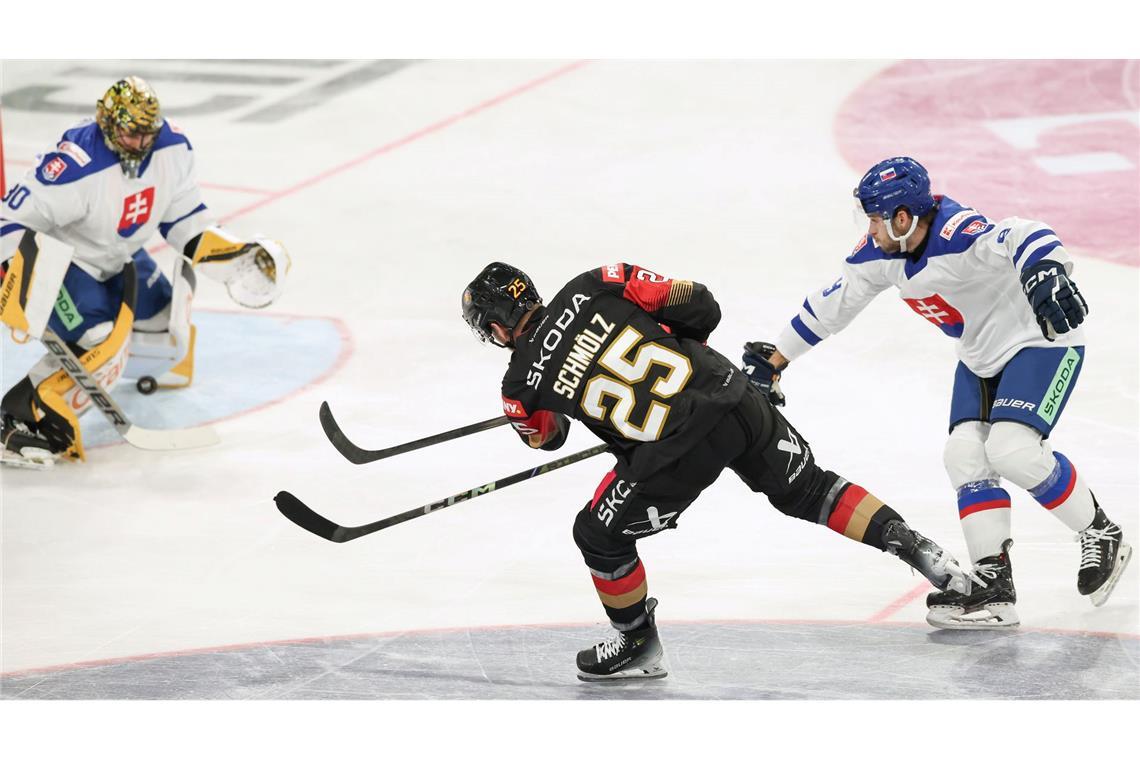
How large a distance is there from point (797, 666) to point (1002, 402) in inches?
40.4

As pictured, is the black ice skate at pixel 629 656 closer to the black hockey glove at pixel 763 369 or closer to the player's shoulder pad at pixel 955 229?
the black hockey glove at pixel 763 369

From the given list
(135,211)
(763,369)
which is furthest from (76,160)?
(763,369)

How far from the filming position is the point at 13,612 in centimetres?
512

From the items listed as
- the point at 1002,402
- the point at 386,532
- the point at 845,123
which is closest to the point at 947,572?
the point at 1002,402

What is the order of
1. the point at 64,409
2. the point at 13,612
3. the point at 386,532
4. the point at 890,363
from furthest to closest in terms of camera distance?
the point at 890,363, the point at 64,409, the point at 386,532, the point at 13,612

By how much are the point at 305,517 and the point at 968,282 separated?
2111 millimetres

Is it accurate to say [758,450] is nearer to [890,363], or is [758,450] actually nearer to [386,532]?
[386,532]

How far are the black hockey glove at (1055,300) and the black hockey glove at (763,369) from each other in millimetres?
915

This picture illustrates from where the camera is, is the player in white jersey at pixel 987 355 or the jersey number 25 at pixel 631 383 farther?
the player in white jersey at pixel 987 355

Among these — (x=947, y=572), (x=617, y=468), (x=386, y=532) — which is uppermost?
(x=617, y=468)

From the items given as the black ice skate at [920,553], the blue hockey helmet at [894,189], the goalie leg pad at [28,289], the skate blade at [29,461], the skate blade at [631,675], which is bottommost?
the skate blade at [29,461]

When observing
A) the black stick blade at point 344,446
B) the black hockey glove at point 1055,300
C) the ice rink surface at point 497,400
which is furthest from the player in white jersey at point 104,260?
the black hockey glove at point 1055,300

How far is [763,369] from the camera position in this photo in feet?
16.5

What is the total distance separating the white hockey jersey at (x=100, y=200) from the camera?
6.20 metres
